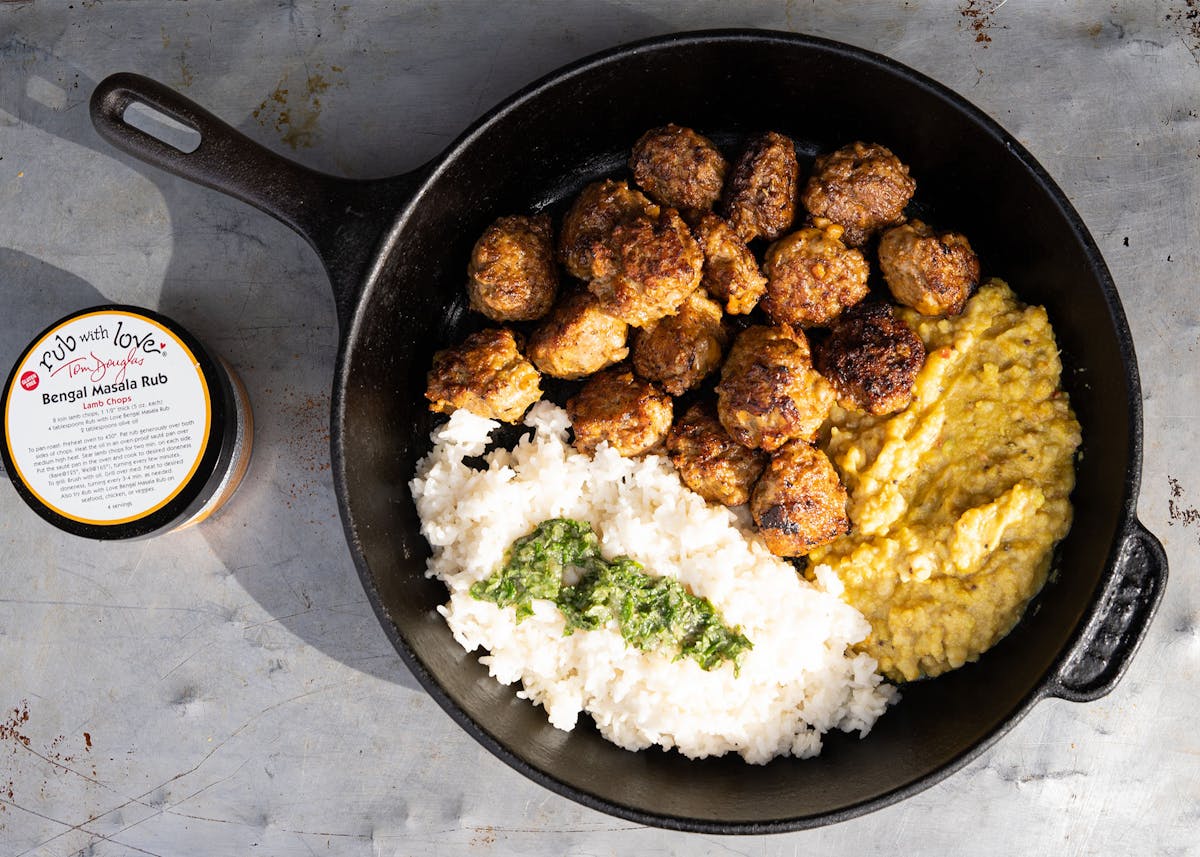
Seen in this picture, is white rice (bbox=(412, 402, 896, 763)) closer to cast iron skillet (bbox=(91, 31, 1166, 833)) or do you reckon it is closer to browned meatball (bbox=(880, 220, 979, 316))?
cast iron skillet (bbox=(91, 31, 1166, 833))

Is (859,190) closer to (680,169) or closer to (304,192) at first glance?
(680,169)

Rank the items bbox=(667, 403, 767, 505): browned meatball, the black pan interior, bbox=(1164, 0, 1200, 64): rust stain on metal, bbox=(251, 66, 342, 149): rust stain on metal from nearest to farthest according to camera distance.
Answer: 1. the black pan interior
2. bbox=(667, 403, 767, 505): browned meatball
3. bbox=(1164, 0, 1200, 64): rust stain on metal
4. bbox=(251, 66, 342, 149): rust stain on metal

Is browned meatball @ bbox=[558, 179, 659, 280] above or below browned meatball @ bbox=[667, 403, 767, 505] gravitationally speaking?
above

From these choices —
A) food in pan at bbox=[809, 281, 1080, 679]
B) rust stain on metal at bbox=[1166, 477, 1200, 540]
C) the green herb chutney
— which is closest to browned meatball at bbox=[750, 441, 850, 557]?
food in pan at bbox=[809, 281, 1080, 679]

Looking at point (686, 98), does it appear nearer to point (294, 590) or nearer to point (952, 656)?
point (952, 656)

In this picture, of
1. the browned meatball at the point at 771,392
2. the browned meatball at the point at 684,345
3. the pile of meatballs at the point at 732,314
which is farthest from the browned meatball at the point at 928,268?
the browned meatball at the point at 684,345

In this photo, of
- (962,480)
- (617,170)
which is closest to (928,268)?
(962,480)

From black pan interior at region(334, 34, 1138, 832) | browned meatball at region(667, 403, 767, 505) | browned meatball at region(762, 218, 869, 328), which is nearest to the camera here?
black pan interior at region(334, 34, 1138, 832)
